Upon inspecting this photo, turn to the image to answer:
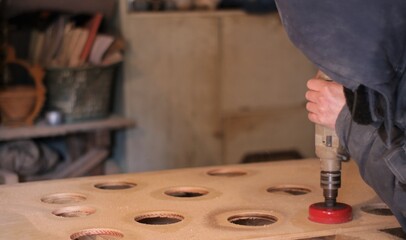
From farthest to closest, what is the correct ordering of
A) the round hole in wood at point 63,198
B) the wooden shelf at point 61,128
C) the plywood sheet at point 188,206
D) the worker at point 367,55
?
the wooden shelf at point 61,128, the round hole in wood at point 63,198, the plywood sheet at point 188,206, the worker at point 367,55

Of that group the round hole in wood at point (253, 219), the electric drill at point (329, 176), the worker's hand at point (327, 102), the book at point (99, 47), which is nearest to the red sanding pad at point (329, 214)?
the electric drill at point (329, 176)

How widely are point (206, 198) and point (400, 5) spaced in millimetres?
930

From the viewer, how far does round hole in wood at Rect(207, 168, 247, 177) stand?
9.43ft

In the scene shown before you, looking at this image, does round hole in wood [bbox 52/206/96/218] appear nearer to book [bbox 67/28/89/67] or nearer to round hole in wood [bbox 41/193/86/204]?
round hole in wood [bbox 41/193/86/204]

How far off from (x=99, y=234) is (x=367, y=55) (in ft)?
2.81

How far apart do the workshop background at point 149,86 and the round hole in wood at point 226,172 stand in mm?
1696

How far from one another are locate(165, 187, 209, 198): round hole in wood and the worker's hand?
52cm

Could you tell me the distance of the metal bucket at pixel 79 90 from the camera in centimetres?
441

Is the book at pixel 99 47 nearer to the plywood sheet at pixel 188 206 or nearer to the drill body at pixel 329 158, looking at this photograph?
the plywood sheet at pixel 188 206

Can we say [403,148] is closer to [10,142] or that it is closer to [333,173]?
[333,173]

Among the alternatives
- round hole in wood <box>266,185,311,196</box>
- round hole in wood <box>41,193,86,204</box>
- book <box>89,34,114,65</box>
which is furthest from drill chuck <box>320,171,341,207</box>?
book <box>89,34,114,65</box>

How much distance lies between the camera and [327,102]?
7.33ft

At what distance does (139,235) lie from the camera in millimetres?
2133

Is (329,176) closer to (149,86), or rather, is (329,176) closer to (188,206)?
(188,206)
